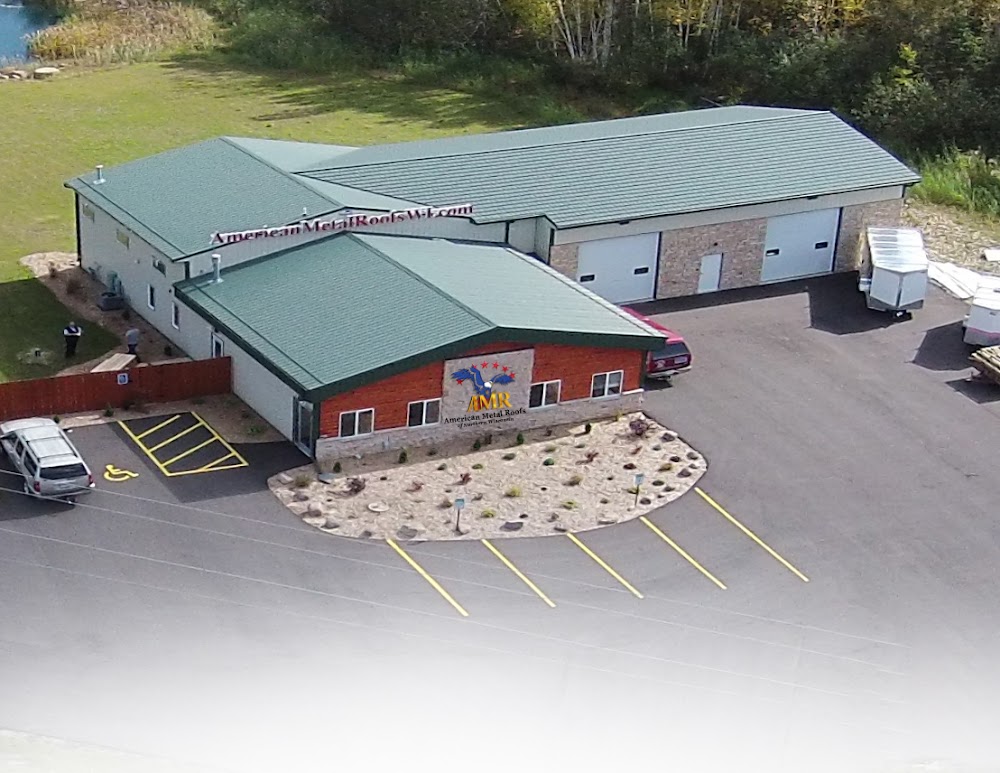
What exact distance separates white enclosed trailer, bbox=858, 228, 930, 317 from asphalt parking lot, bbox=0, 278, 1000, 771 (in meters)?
10.0

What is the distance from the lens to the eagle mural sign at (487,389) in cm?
4316

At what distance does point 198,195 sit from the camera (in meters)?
50.9

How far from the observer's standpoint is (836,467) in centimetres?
4412

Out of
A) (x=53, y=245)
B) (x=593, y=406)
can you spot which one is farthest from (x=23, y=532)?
(x=53, y=245)

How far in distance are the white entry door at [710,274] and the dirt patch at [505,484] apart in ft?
37.4

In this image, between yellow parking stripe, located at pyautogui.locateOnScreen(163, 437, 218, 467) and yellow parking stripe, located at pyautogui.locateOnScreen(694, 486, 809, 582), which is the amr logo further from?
yellow parking stripe, located at pyautogui.locateOnScreen(163, 437, 218, 467)

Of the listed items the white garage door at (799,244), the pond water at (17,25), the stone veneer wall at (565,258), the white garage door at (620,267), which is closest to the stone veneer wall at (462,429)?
the stone veneer wall at (565,258)

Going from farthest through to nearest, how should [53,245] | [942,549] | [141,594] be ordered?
[53,245] < [942,549] < [141,594]

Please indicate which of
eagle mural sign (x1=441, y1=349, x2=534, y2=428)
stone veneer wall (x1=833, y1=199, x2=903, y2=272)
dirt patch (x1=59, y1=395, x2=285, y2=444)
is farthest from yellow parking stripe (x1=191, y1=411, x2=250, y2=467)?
stone veneer wall (x1=833, y1=199, x2=903, y2=272)

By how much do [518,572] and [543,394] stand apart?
8.08m

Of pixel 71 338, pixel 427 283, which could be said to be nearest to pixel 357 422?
pixel 427 283

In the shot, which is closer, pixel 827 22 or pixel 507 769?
pixel 507 769

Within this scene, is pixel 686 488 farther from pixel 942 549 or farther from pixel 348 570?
pixel 348 570

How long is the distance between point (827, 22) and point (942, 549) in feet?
153
